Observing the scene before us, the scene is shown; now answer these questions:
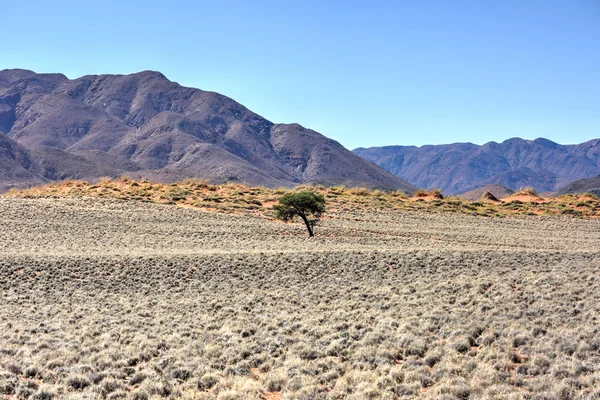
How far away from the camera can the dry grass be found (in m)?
51.0

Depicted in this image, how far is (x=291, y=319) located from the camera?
1373 centimetres

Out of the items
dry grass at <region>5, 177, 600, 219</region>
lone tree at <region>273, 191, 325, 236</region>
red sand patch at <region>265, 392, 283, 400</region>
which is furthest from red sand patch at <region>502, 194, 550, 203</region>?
red sand patch at <region>265, 392, 283, 400</region>

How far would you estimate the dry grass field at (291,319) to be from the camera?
882 centimetres

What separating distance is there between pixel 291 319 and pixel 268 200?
134 ft

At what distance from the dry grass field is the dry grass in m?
18.8

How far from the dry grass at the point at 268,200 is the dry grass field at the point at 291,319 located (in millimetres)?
18756

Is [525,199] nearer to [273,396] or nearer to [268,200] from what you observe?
[268,200]

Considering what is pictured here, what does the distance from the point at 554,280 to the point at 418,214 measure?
112ft

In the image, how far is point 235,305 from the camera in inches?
628

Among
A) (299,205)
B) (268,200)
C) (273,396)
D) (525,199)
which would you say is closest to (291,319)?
(273,396)

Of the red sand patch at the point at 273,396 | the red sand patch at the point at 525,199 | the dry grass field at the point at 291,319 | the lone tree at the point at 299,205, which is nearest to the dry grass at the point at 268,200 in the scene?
the red sand patch at the point at 525,199

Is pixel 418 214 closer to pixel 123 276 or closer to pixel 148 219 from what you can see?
pixel 148 219

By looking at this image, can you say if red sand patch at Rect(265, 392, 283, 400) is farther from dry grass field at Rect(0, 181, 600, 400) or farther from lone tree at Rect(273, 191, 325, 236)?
lone tree at Rect(273, 191, 325, 236)

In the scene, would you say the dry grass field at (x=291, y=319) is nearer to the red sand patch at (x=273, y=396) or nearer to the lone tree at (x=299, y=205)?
the red sand patch at (x=273, y=396)
